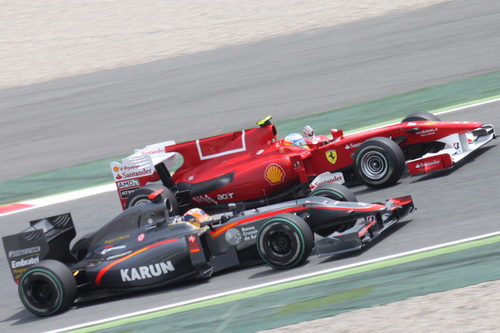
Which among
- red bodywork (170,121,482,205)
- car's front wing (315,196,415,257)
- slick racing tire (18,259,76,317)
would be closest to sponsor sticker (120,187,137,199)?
red bodywork (170,121,482,205)

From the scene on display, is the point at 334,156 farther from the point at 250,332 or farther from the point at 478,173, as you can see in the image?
the point at 250,332

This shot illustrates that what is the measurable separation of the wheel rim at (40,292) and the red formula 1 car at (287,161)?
6.82ft

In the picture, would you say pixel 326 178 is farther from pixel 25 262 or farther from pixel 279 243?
pixel 25 262

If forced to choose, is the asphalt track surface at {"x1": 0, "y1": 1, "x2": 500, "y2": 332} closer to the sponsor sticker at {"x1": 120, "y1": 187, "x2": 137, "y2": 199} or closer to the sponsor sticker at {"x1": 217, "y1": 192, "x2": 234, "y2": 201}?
the sponsor sticker at {"x1": 120, "y1": 187, "x2": 137, "y2": 199}

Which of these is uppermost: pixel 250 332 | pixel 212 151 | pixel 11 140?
pixel 11 140

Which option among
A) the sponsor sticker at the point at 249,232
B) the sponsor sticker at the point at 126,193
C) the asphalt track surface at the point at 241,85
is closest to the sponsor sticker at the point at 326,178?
the sponsor sticker at the point at 249,232

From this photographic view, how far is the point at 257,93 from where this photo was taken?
61.6 feet

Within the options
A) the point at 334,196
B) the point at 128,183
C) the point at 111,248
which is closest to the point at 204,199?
the point at 128,183

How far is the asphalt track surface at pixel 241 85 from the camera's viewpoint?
17047mm

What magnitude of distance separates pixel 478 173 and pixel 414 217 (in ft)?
4.85

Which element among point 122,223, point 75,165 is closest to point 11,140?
point 75,165

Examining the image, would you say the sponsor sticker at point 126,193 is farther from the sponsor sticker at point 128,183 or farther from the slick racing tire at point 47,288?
the slick racing tire at point 47,288

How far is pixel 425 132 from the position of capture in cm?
1052

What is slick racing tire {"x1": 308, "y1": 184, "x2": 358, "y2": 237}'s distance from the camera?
8867mm
